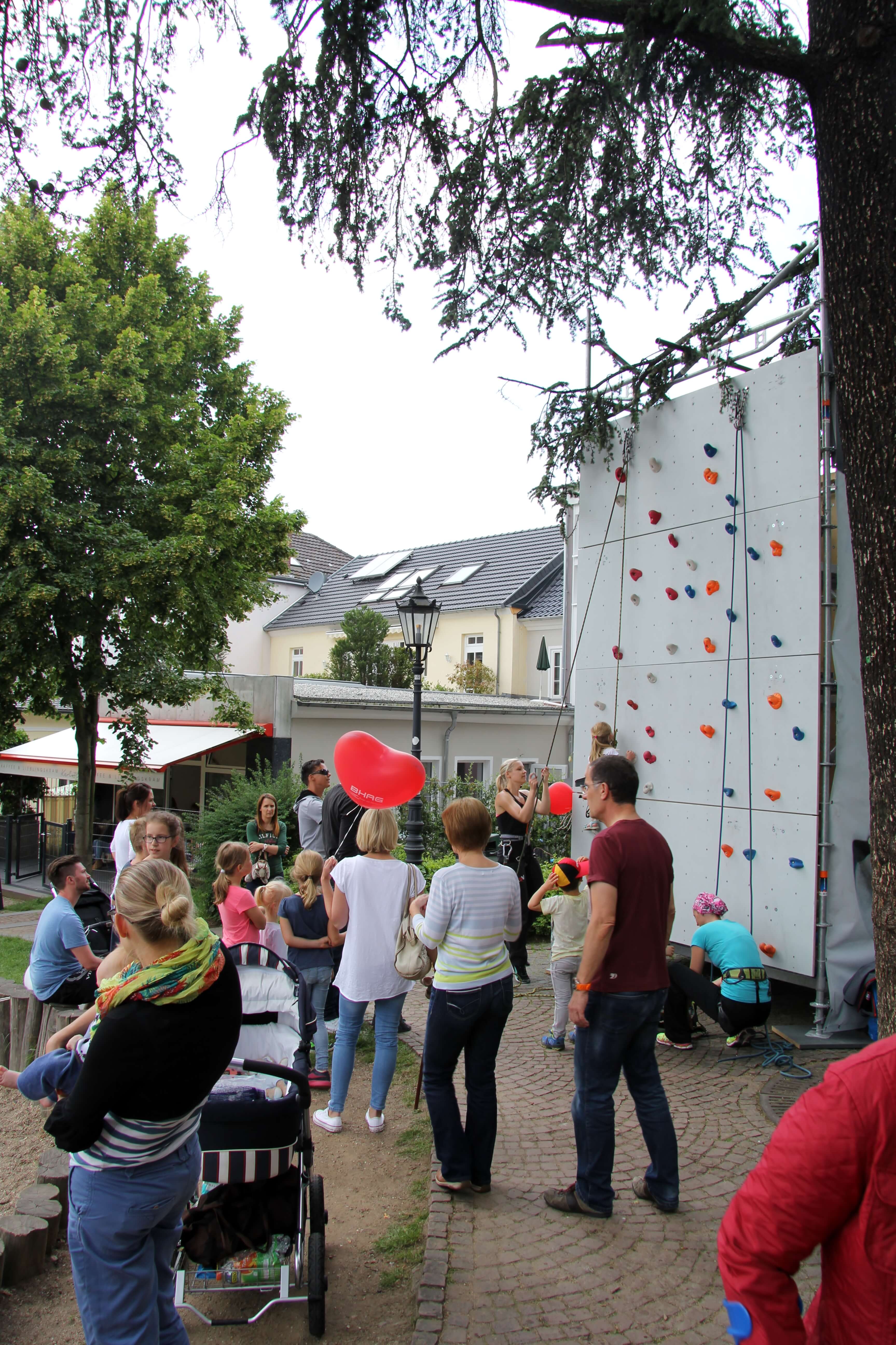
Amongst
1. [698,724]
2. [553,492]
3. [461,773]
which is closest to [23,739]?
[461,773]

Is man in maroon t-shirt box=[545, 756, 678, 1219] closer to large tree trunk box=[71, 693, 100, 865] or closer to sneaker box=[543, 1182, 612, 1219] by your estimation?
sneaker box=[543, 1182, 612, 1219]

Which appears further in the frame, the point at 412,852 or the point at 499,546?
the point at 499,546

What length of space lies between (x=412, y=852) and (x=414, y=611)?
2.71 meters

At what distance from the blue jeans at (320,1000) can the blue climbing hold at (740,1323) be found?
4.57m

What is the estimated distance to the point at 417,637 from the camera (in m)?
10.4

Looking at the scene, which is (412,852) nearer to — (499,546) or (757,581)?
(757,581)

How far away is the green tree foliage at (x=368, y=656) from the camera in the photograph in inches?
985

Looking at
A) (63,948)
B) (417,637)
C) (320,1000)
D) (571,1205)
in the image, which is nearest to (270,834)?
(417,637)

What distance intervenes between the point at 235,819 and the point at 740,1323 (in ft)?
36.7

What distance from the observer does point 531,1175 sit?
4414 mm

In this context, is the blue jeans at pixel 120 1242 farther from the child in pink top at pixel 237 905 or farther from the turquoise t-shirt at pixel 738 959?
the turquoise t-shirt at pixel 738 959

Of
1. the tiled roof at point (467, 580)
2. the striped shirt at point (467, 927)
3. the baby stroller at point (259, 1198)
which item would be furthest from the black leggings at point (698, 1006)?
the tiled roof at point (467, 580)

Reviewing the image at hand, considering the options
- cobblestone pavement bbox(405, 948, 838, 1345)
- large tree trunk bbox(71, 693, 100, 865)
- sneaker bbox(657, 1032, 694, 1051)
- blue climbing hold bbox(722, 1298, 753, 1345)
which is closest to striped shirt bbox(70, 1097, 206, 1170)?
cobblestone pavement bbox(405, 948, 838, 1345)

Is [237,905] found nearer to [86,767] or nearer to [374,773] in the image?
[374,773]
